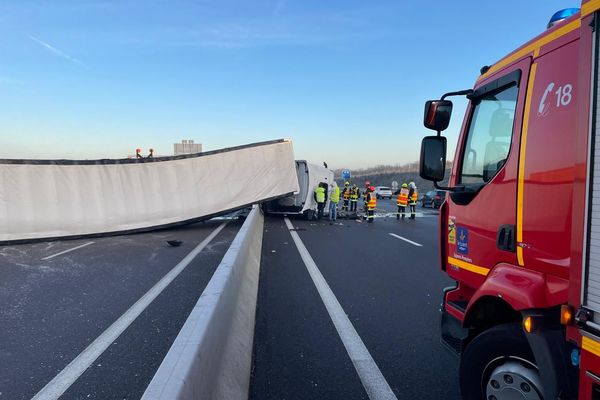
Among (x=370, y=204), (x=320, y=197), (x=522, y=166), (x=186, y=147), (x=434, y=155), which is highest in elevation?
(x=186, y=147)

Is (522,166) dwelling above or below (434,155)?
below

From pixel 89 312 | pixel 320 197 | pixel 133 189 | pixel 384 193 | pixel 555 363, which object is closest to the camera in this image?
pixel 555 363

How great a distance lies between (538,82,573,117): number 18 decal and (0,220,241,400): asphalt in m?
3.50

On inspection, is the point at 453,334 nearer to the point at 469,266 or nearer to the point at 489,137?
the point at 469,266

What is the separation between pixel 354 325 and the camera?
15.0 ft

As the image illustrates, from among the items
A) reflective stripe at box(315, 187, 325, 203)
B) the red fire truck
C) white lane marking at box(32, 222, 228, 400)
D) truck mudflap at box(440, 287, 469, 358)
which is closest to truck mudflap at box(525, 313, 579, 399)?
the red fire truck

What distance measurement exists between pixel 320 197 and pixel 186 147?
7623 millimetres

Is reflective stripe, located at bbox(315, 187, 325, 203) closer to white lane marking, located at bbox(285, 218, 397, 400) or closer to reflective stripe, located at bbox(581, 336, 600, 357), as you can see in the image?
white lane marking, located at bbox(285, 218, 397, 400)

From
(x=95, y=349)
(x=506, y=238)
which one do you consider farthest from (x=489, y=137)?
(x=95, y=349)

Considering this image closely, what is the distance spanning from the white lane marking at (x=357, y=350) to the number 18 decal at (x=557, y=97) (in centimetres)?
233

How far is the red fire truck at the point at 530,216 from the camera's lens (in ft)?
5.61

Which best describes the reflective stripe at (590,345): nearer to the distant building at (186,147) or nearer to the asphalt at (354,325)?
the asphalt at (354,325)

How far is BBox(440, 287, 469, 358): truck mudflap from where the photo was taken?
9.31 ft

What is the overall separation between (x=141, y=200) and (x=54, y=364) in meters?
9.81
